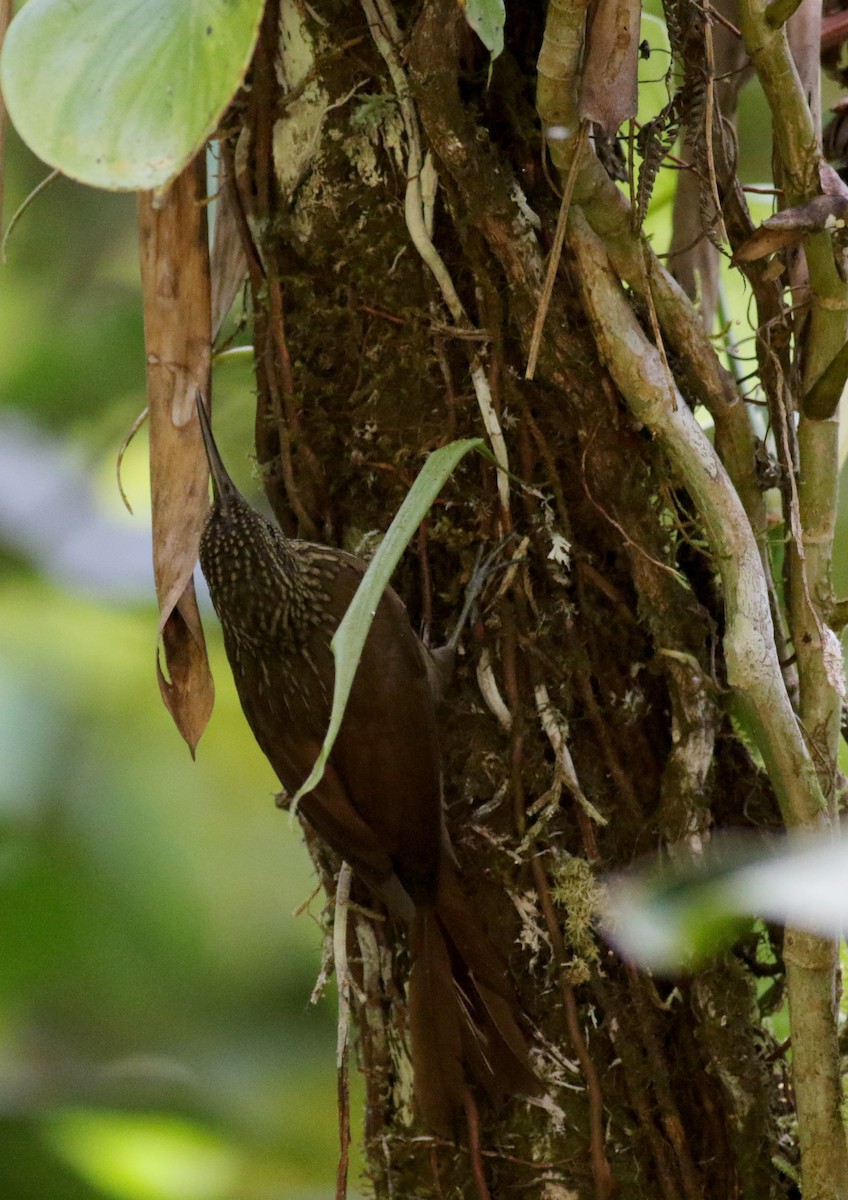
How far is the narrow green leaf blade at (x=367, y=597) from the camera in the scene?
858mm

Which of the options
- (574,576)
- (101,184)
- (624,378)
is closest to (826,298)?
(624,378)

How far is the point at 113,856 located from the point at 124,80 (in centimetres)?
150

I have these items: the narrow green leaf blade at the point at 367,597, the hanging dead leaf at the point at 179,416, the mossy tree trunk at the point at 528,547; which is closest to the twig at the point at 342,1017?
the mossy tree trunk at the point at 528,547

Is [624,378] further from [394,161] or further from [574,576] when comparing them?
[394,161]

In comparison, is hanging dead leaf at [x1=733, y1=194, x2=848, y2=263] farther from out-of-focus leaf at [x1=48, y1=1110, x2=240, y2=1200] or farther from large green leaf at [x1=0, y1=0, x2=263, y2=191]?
out-of-focus leaf at [x1=48, y1=1110, x2=240, y2=1200]

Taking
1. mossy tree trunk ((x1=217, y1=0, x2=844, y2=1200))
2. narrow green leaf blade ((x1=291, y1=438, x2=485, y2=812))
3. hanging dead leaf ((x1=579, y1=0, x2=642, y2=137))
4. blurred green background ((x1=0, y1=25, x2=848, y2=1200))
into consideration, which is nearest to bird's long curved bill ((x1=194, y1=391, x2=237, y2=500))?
mossy tree trunk ((x1=217, y1=0, x2=844, y2=1200))

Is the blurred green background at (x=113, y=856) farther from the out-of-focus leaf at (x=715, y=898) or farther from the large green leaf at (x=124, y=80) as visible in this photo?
the large green leaf at (x=124, y=80)

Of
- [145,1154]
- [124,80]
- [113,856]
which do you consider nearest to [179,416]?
[124,80]

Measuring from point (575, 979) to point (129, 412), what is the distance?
146cm

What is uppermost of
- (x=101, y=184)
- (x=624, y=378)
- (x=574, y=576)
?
(x=624, y=378)

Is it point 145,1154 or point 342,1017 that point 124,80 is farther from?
point 145,1154

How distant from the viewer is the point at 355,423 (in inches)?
63.2

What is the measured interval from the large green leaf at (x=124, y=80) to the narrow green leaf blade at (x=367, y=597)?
0.32m

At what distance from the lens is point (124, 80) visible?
2.95 feet
